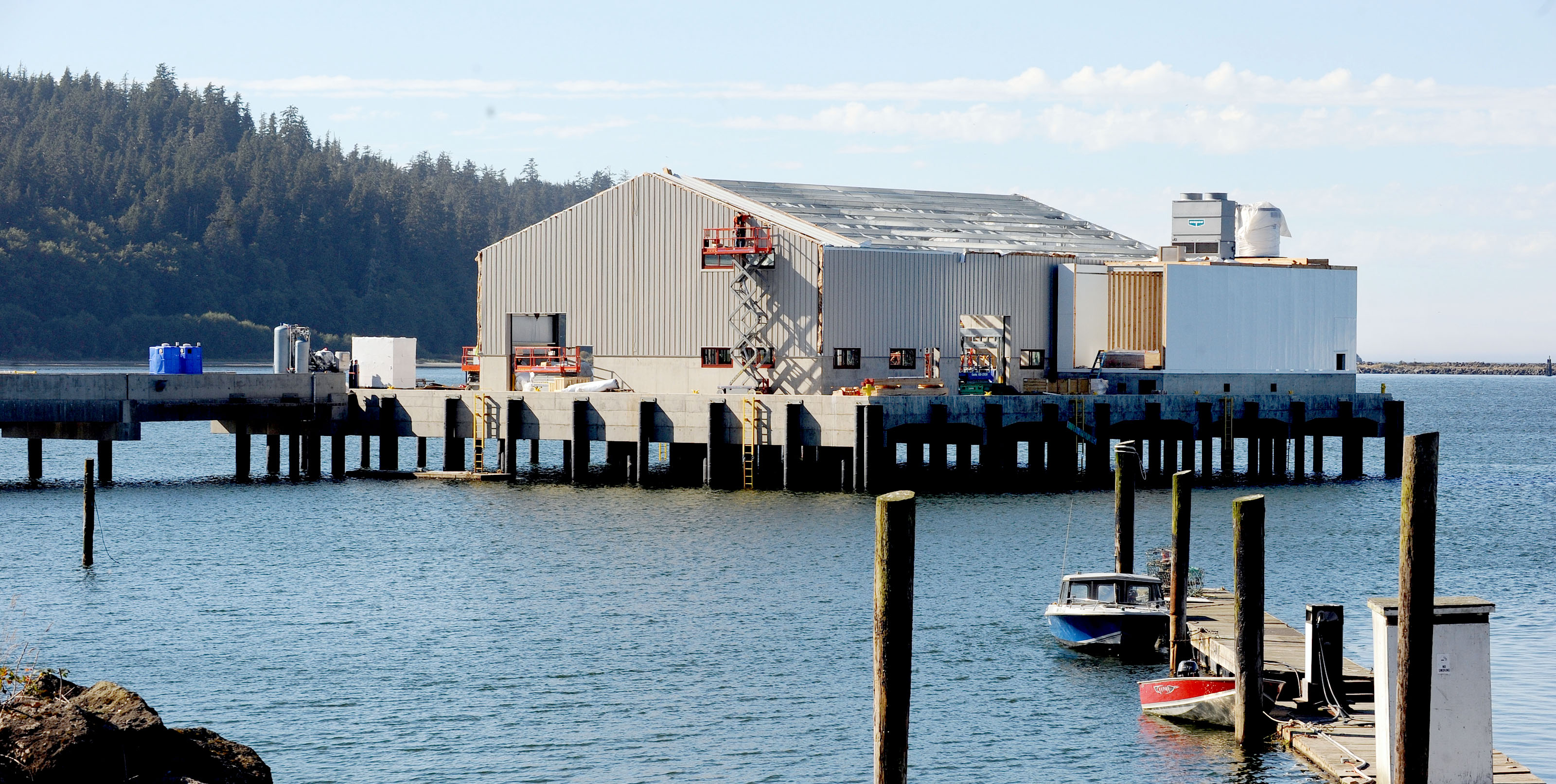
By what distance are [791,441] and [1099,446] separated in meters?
14.8

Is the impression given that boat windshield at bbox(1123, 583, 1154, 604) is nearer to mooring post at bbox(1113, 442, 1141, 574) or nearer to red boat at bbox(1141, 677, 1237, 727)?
mooring post at bbox(1113, 442, 1141, 574)

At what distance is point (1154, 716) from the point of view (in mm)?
30219

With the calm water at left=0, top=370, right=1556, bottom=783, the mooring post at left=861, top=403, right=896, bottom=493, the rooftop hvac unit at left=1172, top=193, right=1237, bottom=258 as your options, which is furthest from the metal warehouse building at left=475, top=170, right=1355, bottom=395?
the calm water at left=0, top=370, right=1556, bottom=783

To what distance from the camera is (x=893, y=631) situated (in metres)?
20.2

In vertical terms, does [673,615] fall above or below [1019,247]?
below

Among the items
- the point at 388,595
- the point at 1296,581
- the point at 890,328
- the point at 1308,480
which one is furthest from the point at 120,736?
the point at 1308,480

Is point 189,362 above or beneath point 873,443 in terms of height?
above

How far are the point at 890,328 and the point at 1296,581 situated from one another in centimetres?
2633

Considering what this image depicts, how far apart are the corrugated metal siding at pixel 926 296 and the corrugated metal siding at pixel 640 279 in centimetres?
133

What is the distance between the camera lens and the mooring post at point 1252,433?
7338cm

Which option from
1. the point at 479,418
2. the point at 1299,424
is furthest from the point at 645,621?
the point at 1299,424

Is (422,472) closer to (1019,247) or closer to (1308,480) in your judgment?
(1019,247)

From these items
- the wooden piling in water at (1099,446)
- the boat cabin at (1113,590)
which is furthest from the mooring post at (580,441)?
the boat cabin at (1113,590)

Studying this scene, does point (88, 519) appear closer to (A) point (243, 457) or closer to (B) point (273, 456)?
(A) point (243, 457)
